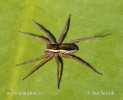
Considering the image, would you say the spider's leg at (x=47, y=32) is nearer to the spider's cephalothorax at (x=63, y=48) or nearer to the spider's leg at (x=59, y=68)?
the spider's cephalothorax at (x=63, y=48)

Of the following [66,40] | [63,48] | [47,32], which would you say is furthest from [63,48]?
[47,32]

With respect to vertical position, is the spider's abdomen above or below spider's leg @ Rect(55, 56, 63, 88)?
above

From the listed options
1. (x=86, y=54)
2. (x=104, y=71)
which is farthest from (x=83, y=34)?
(x=104, y=71)

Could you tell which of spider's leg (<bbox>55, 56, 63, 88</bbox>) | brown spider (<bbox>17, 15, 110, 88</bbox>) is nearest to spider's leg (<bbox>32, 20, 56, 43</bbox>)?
brown spider (<bbox>17, 15, 110, 88</bbox>)

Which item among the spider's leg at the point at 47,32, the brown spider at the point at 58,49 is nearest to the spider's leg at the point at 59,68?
the brown spider at the point at 58,49

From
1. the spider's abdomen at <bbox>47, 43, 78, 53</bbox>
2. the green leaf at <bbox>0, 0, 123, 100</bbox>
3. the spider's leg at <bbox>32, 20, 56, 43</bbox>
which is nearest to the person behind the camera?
the green leaf at <bbox>0, 0, 123, 100</bbox>

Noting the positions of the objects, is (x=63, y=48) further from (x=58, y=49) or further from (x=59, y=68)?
(x=59, y=68)

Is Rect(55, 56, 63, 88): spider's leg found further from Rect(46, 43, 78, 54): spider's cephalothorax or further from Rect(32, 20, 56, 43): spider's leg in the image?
Rect(32, 20, 56, 43): spider's leg

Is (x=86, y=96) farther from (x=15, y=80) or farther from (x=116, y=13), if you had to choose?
(x=116, y=13)

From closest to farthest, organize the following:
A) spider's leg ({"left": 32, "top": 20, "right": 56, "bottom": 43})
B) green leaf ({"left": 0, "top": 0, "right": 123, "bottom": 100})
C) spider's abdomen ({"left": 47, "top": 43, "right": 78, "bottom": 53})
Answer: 1. green leaf ({"left": 0, "top": 0, "right": 123, "bottom": 100})
2. spider's abdomen ({"left": 47, "top": 43, "right": 78, "bottom": 53})
3. spider's leg ({"left": 32, "top": 20, "right": 56, "bottom": 43})
